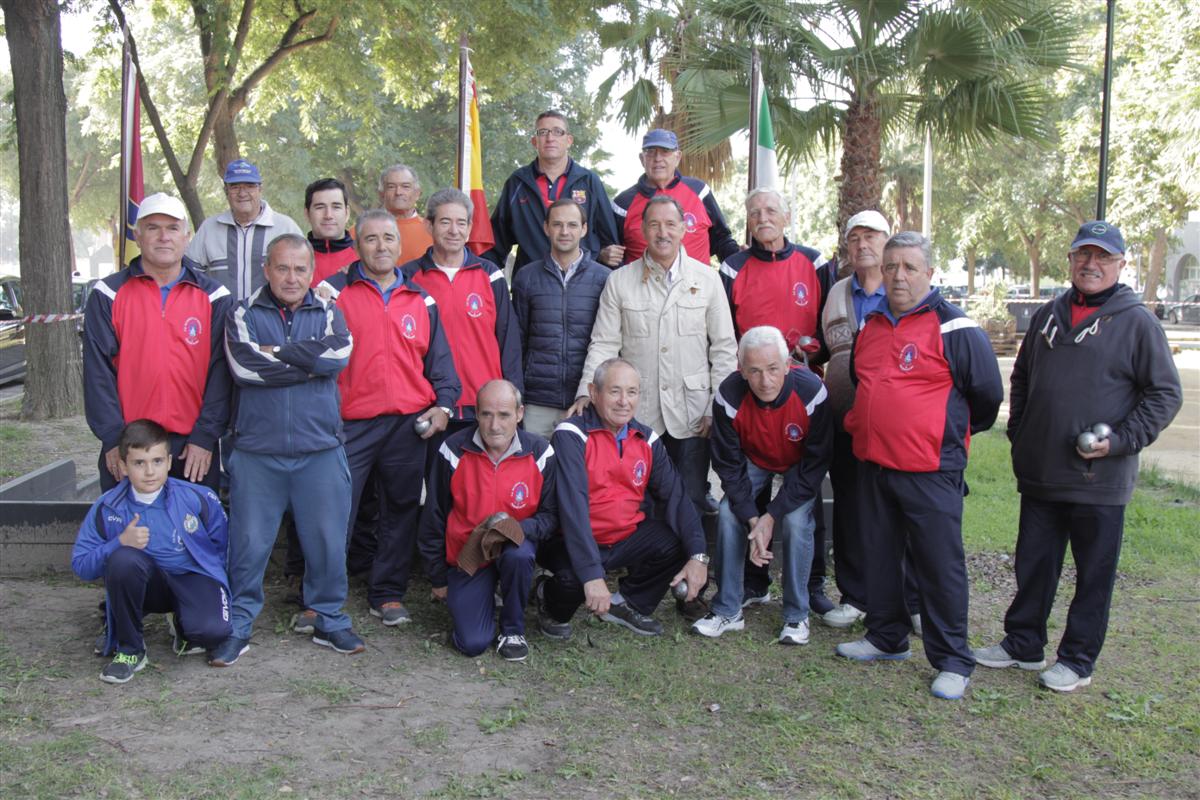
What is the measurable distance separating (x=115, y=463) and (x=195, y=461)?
0.32m

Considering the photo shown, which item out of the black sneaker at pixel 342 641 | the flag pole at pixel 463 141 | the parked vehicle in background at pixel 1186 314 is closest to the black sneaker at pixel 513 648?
the black sneaker at pixel 342 641

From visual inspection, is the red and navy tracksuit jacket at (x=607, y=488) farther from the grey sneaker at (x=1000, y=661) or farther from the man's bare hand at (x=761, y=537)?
the grey sneaker at (x=1000, y=661)

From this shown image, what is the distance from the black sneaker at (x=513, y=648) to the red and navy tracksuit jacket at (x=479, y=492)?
44cm

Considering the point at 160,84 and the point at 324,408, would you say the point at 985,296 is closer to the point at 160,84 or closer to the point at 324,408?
the point at 160,84

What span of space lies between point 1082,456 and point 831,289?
59.5 inches

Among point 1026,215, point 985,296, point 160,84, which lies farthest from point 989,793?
point 1026,215

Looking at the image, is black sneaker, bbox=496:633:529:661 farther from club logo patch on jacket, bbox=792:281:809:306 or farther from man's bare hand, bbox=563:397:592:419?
club logo patch on jacket, bbox=792:281:809:306

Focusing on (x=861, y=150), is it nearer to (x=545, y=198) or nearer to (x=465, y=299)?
(x=545, y=198)

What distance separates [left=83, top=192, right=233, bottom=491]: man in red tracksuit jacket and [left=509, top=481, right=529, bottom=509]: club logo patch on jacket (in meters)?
1.31

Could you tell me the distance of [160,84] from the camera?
27.8 metres

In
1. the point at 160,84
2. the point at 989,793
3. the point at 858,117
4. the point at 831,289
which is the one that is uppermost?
the point at 160,84

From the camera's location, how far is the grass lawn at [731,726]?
362 cm

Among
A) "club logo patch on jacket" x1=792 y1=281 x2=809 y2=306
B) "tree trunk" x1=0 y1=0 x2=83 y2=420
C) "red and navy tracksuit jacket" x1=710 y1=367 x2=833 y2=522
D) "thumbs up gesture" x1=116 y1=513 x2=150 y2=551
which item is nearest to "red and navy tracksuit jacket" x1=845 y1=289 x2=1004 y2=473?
"red and navy tracksuit jacket" x1=710 y1=367 x2=833 y2=522

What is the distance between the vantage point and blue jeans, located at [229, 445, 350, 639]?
15.2 feet
